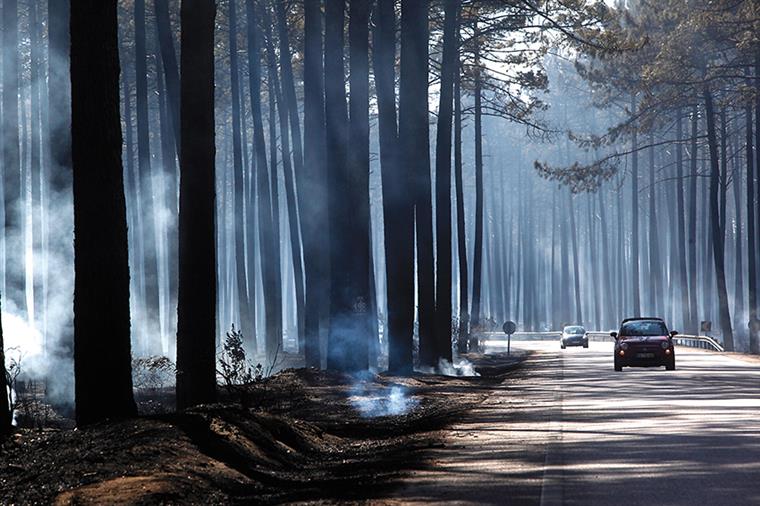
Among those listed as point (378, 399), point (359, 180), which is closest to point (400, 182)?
point (359, 180)

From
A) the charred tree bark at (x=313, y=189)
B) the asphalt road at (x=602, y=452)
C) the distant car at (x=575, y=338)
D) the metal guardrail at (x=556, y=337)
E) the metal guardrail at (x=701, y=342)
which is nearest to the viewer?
the asphalt road at (x=602, y=452)

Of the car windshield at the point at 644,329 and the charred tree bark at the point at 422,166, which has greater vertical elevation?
the charred tree bark at the point at 422,166

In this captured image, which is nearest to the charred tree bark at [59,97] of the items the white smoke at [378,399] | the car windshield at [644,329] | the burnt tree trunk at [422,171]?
the burnt tree trunk at [422,171]

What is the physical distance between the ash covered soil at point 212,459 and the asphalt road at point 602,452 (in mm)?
623

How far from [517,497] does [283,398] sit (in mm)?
14748

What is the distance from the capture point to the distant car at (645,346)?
135 feet

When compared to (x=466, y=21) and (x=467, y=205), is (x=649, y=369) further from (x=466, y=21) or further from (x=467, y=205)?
(x=467, y=205)

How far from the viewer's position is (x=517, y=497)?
37.9 ft

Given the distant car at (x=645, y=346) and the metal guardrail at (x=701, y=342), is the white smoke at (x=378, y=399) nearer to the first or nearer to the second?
the distant car at (x=645, y=346)

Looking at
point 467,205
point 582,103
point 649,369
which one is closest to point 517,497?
point 649,369

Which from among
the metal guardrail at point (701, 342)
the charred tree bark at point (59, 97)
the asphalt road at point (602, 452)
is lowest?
the asphalt road at point (602, 452)

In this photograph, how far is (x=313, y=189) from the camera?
1815 inches

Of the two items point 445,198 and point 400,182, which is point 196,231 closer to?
point 400,182

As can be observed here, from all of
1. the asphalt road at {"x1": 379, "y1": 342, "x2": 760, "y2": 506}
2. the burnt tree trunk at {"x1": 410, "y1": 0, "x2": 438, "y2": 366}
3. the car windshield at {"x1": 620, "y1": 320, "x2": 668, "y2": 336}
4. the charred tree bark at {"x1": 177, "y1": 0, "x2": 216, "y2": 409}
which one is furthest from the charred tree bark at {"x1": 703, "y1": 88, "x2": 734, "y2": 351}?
the charred tree bark at {"x1": 177, "y1": 0, "x2": 216, "y2": 409}
